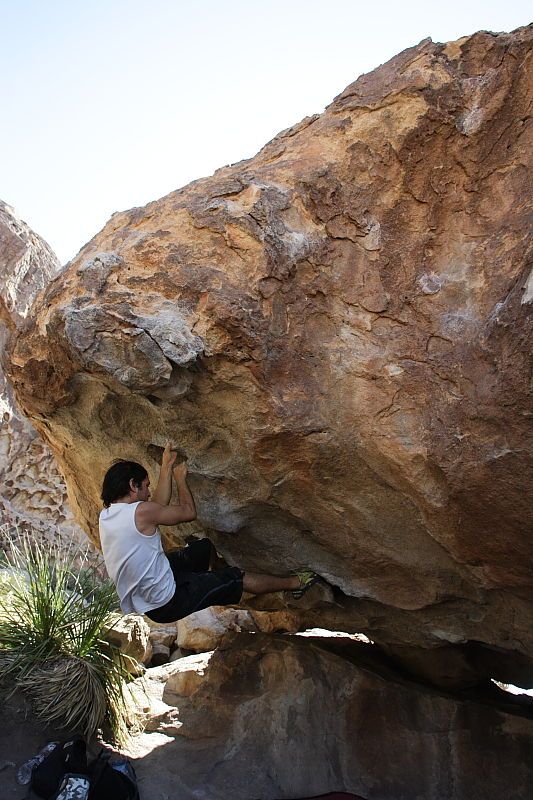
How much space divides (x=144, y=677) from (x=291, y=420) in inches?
125

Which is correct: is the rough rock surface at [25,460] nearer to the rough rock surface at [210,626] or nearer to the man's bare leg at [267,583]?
the rough rock surface at [210,626]

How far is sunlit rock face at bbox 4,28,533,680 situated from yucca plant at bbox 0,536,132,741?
1.84 m

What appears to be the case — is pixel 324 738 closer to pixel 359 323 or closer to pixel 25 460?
pixel 359 323

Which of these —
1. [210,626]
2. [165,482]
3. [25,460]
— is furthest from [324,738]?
[25,460]

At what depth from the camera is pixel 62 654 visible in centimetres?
467

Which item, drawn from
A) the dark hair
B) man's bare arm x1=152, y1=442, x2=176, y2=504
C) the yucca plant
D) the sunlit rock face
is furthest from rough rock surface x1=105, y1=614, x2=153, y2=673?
the sunlit rock face

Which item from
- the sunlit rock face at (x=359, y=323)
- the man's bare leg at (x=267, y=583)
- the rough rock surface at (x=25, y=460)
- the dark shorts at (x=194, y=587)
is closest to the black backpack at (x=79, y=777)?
the dark shorts at (x=194, y=587)

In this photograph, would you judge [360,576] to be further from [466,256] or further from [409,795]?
[466,256]

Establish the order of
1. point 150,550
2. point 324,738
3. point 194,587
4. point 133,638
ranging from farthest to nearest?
point 133,638, point 324,738, point 194,587, point 150,550

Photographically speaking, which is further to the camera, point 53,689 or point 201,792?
point 53,689

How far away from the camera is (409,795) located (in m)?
3.82

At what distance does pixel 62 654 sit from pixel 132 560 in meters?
1.59

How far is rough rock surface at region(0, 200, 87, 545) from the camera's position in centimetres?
859

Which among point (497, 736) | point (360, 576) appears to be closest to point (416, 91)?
point (360, 576)
